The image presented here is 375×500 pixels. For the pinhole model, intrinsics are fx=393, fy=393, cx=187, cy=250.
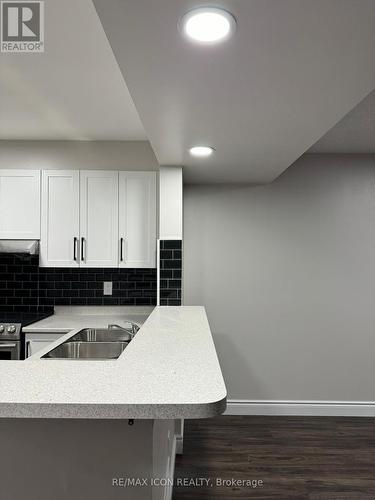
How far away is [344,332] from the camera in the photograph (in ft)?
12.6

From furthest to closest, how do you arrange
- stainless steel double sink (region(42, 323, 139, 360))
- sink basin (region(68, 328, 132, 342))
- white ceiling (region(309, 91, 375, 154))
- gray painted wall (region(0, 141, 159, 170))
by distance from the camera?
gray painted wall (region(0, 141, 159, 170)) < sink basin (region(68, 328, 132, 342)) < white ceiling (region(309, 91, 375, 154)) < stainless steel double sink (region(42, 323, 139, 360))

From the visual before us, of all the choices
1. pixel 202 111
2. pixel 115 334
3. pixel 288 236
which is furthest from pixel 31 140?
pixel 288 236

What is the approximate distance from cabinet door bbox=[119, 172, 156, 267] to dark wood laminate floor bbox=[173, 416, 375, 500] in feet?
5.11

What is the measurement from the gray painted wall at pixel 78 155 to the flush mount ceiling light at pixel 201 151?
99 cm

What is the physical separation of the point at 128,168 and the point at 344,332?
2.61 meters

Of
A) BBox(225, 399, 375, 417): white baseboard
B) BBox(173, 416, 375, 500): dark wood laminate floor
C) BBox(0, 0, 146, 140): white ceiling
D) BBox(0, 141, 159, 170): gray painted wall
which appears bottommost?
BBox(173, 416, 375, 500): dark wood laminate floor

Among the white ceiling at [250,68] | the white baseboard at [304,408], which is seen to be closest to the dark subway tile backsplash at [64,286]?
the white baseboard at [304,408]

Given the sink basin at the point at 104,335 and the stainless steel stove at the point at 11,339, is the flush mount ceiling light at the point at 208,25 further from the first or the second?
the stainless steel stove at the point at 11,339

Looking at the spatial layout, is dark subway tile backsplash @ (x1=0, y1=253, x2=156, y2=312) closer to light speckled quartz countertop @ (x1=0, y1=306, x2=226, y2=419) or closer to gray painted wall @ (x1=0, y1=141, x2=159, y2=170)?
gray painted wall @ (x1=0, y1=141, x2=159, y2=170)

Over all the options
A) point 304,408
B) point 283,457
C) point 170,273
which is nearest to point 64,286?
point 170,273

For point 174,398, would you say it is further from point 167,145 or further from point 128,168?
point 128,168

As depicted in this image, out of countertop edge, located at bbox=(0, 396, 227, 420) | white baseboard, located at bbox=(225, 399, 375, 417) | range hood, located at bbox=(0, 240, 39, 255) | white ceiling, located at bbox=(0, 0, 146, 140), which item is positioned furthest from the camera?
white baseboard, located at bbox=(225, 399, 375, 417)

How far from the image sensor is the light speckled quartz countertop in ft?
3.26

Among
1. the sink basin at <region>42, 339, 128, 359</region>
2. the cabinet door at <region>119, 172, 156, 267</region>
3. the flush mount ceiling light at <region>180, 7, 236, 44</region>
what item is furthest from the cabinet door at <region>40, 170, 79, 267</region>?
the flush mount ceiling light at <region>180, 7, 236, 44</region>
